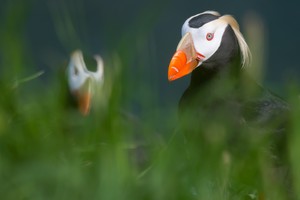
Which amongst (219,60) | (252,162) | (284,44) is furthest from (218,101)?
(252,162)

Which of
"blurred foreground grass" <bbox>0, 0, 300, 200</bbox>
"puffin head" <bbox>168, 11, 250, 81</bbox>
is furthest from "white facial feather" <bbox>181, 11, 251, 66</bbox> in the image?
"blurred foreground grass" <bbox>0, 0, 300, 200</bbox>

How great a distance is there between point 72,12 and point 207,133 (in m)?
0.46

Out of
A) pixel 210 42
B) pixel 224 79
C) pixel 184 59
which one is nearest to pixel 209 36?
pixel 210 42

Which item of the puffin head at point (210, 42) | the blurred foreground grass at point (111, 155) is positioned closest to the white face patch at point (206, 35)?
the puffin head at point (210, 42)

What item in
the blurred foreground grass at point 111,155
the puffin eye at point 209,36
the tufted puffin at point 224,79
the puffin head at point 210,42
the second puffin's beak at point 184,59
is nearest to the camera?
the blurred foreground grass at point 111,155

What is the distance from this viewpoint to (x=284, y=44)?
4699 mm

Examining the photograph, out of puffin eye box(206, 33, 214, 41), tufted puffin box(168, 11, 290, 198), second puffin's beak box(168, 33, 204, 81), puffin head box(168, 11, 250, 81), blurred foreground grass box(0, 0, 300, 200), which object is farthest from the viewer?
puffin eye box(206, 33, 214, 41)

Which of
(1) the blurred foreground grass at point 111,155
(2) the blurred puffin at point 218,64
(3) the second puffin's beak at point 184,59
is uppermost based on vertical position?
(1) the blurred foreground grass at point 111,155

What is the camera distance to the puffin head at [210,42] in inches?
157

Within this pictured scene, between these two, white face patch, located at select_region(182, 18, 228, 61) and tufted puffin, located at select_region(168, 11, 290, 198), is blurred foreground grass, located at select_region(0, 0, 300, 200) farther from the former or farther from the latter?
white face patch, located at select_region(182, 18, 228, 61)

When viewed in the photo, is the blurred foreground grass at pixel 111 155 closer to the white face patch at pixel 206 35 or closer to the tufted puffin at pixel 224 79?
the tufted puffin at pixel 224 79

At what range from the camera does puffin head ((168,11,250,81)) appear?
13.1ft

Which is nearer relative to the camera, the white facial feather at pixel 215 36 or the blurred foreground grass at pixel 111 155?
the blurred foreground grass at pixel 111 155

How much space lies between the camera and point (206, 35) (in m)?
4.10
